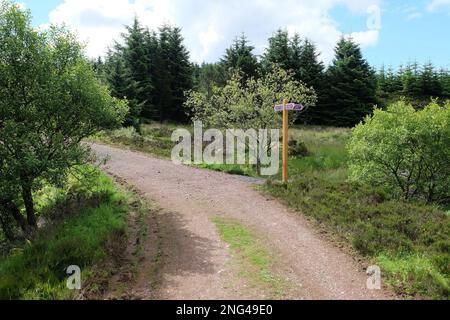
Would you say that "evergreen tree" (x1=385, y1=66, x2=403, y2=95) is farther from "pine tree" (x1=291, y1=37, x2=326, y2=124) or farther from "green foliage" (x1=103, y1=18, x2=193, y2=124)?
"green foliage" (x1=103, y1=18, x2=193, y2=124)

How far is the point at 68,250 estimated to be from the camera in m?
7.21

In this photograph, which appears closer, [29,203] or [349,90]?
[29,203]

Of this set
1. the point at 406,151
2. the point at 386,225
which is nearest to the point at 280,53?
the point at 406,151

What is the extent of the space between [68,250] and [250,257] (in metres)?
3.53

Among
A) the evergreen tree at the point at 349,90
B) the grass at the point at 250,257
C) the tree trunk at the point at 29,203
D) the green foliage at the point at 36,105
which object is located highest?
the evergreen tree at the point at 349,90

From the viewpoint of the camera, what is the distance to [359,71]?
40.5 m

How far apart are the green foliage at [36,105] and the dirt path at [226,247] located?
3237 millimetres

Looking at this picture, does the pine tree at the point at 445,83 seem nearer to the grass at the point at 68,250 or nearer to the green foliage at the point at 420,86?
the green foliage at the point at 420,86

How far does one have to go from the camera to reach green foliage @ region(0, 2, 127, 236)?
862cm

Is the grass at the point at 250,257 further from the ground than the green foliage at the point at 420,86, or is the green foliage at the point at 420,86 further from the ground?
the green foliage at the point at 420,86

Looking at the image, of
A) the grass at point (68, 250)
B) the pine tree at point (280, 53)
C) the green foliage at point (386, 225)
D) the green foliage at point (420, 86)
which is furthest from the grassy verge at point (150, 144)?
the green foliage at point (420, 86)

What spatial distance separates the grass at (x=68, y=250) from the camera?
19.9 ft

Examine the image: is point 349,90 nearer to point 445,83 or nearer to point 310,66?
point 310,66
